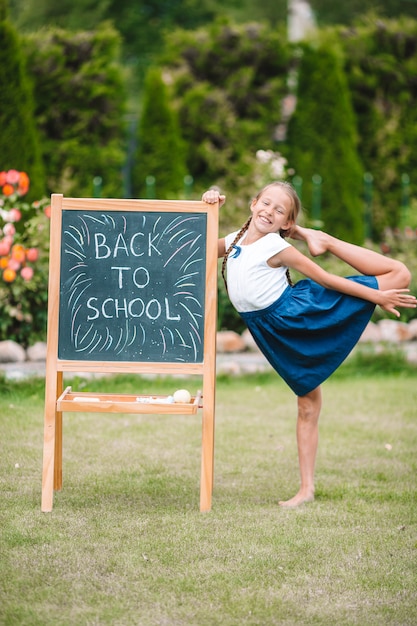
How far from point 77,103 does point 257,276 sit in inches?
318

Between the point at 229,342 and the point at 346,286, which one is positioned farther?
the point at 229,342

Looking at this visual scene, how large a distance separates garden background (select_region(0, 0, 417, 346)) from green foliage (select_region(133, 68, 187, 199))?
0.05 ft

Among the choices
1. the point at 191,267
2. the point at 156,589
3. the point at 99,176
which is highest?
the point at 99,176

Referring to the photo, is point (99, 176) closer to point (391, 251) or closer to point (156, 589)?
point (391, 251)

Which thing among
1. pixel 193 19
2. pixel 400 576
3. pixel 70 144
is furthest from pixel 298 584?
pixel 193 19

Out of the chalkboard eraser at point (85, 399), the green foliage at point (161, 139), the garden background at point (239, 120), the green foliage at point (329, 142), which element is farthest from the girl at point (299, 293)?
the green foliage at point (329, 142)

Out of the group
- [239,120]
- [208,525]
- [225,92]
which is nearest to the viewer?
[208,525]

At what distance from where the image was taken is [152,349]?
4.05 meters

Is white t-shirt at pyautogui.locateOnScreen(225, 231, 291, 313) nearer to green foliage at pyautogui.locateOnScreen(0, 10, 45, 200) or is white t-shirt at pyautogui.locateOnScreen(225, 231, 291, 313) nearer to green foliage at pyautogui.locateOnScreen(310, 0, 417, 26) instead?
green foliage at pyautogui.locateOnScreen(0, 10, 45, 200)

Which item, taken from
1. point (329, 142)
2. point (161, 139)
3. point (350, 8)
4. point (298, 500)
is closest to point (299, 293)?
point (298, 500)

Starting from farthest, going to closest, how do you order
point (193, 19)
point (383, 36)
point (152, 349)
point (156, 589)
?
point (193, 19)
point (383, 36)
point (152, 349)
point (156, 589)

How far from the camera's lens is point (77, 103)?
1148 centimetres

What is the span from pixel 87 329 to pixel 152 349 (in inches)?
12.6

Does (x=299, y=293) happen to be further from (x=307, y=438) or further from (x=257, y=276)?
(x=307, y=438)
